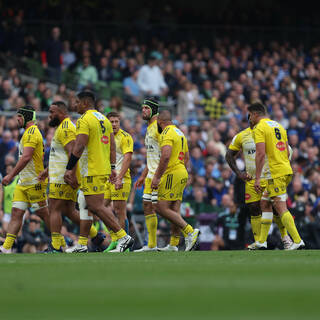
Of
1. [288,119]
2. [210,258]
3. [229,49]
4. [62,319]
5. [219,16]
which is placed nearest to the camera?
[62,319]

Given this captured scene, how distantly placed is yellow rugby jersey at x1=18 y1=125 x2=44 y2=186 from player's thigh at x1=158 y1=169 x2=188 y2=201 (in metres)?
1.83

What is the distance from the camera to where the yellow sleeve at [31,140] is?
540 inches

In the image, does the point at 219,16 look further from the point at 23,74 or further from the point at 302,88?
the point at 23,74

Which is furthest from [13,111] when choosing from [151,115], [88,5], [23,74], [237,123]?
[88,5]

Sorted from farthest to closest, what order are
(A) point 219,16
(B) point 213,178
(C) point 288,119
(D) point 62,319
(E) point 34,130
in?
1. (A) point 219,16
2. (C) point 288,119
3. (B) point 213,178
4. (E) point 34,130
5. (D) point 62,319

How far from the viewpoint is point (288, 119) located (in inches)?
1033

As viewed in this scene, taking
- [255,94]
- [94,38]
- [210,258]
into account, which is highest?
[94,38]

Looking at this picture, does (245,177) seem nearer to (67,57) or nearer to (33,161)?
(33,161)

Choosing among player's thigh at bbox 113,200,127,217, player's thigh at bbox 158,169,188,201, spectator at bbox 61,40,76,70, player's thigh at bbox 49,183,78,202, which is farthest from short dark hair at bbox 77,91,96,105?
spectator at bbox 61,40,76,70

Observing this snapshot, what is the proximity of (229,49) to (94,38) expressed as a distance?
5.14 metres

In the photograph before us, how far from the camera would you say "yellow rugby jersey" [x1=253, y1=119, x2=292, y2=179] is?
13336mm

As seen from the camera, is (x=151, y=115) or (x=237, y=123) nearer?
(x=151, y=115)

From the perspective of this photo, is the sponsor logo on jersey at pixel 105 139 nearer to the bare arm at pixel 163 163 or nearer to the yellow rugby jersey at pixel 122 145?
the bare arm at pixel 163 163

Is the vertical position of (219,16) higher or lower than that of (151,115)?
higher
